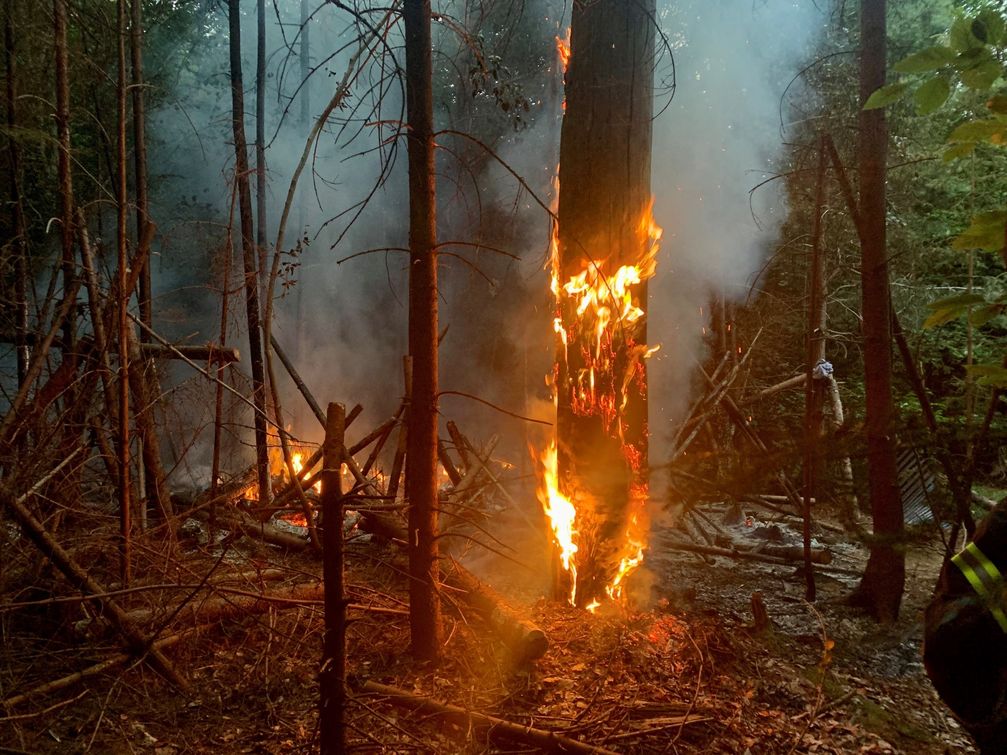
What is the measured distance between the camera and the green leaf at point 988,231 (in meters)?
1.61

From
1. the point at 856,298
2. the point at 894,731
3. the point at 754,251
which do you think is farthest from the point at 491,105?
the point at 894,731

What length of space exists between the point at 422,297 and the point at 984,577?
3.17 m

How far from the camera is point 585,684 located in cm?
437

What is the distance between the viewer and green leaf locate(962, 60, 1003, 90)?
65.4 inches

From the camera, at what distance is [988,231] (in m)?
1.63

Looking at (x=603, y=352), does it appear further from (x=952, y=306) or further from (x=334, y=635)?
(x=952, y=306)

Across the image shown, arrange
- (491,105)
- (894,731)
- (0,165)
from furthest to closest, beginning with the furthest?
(491,105) → (0,165) → (894,731)

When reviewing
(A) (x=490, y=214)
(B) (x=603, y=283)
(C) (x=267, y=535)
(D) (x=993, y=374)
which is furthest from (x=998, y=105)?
(A) (x=490, y=214)

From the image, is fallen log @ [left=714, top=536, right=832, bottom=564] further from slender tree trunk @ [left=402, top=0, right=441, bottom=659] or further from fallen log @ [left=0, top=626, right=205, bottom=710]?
fallen log @ [left=0, top=626, right=205, bottom=710]

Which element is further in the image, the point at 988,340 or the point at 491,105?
the point at 491,105

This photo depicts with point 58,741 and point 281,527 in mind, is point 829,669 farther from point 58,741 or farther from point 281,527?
point 281,527

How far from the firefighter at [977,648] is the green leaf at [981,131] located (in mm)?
1228

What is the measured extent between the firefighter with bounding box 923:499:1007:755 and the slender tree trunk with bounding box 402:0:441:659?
2.71 metres

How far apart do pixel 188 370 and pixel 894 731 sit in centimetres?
1796
